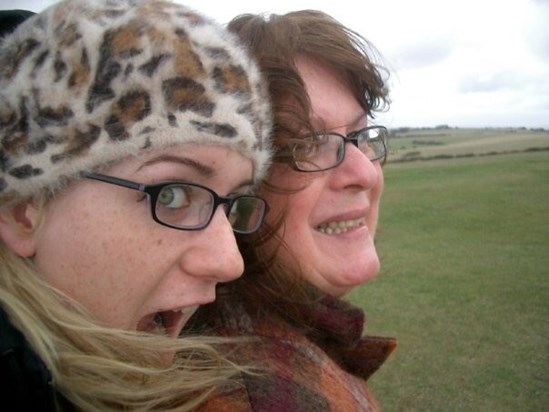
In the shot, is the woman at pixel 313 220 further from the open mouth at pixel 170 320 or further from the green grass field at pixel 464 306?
the green grass field at pixel 464 306

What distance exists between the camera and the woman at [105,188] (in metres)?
1.23

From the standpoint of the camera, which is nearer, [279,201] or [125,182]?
[125,182]

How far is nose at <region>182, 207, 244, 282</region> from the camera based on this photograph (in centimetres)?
139

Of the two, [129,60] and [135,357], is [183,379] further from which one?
[129,60]

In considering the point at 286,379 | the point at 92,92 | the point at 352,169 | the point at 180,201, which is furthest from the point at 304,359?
the point at 92,92

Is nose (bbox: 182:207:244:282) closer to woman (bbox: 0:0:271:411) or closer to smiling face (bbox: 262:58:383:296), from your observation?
woman (bbox: 0:0:271:411)

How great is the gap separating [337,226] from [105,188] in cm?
124

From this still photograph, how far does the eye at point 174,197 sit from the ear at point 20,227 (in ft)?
1.07

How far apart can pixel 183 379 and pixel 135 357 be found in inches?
6.5

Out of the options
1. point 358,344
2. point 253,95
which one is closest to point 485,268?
point 358,344

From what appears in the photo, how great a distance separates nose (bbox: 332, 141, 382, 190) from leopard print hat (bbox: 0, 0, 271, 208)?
90cm

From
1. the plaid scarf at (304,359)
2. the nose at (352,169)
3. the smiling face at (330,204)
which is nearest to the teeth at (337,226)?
the smiling face at (330,204)

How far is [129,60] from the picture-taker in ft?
4.21

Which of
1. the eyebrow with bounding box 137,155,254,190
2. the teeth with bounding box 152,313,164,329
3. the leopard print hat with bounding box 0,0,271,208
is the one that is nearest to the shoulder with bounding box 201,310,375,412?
the teeth with bounding box 152,313,164,329
